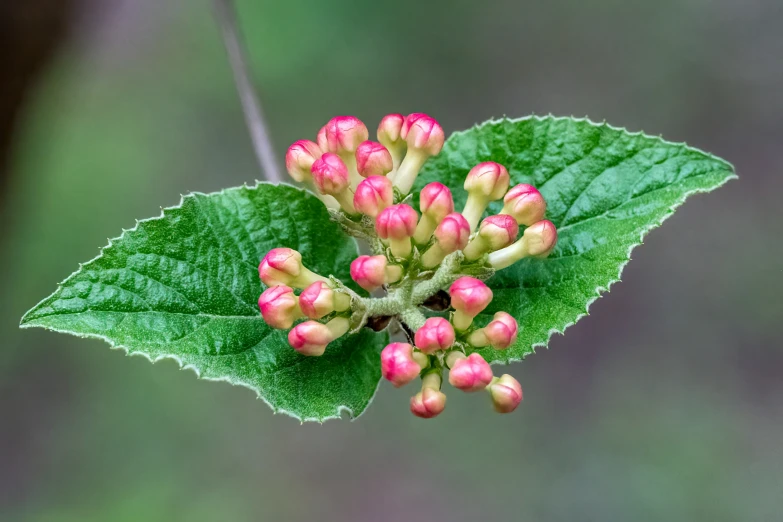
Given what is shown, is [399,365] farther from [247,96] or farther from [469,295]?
[247,96]

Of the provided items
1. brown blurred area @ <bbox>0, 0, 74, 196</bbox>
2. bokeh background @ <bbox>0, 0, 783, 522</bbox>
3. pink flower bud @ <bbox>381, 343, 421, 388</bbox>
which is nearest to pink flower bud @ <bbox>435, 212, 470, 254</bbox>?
pink flower bud @ <bbox>381, 343, 421, 388</bbox>

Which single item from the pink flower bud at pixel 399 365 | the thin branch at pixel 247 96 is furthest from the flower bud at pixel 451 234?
the thin branch at pixel 247 96

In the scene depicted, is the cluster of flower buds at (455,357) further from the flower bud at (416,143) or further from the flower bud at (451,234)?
the flower bud at (416,143)

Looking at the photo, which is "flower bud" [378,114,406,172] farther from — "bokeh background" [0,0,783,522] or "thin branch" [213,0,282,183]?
"bokeh background" [0,0,783,522]

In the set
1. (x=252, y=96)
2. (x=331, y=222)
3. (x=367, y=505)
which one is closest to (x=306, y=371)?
(x=331, y=222)

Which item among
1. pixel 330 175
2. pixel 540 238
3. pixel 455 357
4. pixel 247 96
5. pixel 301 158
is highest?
pixel 247 96

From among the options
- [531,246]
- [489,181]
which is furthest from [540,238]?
[489,181]

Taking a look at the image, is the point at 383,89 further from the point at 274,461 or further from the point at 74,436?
the point at 74,436
